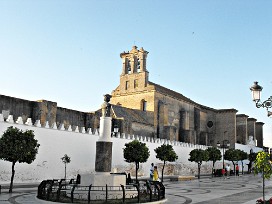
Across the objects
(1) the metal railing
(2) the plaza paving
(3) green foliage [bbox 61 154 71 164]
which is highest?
(3) green foliage [bbox 61 154 71 164]

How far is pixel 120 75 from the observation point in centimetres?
5259

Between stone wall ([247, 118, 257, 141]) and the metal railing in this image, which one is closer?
the metal railing

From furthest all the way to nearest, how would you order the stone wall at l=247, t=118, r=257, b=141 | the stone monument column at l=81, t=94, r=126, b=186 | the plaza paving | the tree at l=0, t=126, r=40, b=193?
the stone wall at l=247, t=118, r=257, b=141
the tree at l=0, t=126, r=40, b=193
the plaza paving
the stone monument column at l=81, t=94, r=126, b=186

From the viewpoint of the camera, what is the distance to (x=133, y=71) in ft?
167

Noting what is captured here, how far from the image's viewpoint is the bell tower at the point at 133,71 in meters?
49.5

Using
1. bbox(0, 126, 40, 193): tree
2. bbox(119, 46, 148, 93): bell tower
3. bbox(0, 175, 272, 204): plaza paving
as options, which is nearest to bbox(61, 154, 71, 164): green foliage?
bbox(0, 175, 272, 204): plaza paving

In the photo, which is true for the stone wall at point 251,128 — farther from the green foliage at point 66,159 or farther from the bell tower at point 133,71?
the green foliage at point 66,159

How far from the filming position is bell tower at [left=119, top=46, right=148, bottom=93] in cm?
4947

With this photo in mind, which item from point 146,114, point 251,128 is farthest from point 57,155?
point 251,128

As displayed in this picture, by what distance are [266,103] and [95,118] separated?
77.2 feet

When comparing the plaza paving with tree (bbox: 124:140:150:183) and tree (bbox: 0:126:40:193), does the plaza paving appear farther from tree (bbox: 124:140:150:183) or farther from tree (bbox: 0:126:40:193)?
tree (bbox: 124:140:150:183)

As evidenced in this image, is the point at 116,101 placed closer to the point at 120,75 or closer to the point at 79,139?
the point at 120,75

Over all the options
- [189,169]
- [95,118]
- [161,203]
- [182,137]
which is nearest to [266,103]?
[161,203]

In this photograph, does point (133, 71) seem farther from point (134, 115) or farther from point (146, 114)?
point (134, 115)
